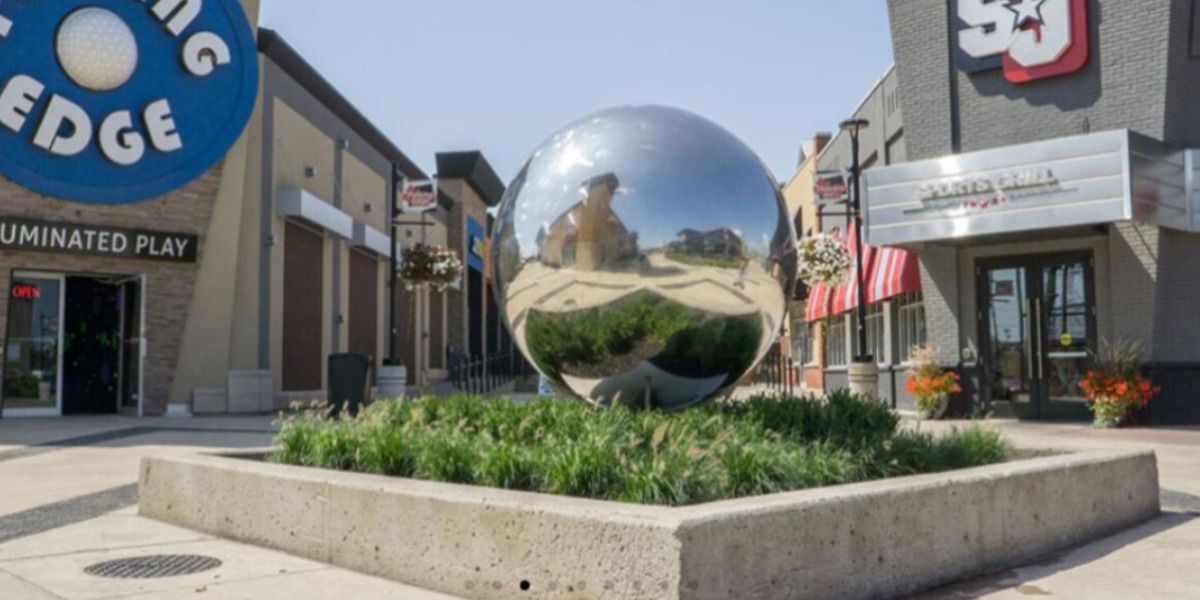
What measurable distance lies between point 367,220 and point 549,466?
1086 inches

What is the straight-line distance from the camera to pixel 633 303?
279 inches

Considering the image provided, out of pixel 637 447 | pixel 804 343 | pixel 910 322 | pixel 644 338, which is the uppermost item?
pixel 910 322

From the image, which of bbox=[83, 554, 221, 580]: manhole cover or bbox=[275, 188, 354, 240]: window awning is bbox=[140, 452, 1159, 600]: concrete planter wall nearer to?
bbox=[83, 554, 221, 580]: manhole cover

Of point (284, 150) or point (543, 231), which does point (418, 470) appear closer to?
point (543, 231)

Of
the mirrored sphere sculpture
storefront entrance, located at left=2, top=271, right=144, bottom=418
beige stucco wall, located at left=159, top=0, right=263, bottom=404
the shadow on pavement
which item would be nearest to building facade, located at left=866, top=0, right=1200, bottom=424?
the shadow on pavement

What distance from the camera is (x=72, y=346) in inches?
833

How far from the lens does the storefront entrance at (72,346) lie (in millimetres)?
19938

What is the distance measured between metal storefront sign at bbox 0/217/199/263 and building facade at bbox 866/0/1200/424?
13.7 m

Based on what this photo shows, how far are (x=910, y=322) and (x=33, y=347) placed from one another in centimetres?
1871

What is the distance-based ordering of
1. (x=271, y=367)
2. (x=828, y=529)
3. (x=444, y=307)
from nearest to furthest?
(x=828, y=529), (x=271, y=367), (x=444, y=307)

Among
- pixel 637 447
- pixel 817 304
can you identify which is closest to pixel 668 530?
pixel 637 447

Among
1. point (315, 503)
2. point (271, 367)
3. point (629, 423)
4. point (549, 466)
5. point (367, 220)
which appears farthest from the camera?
point (367, 220)

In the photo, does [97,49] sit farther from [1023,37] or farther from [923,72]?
[1023,37]

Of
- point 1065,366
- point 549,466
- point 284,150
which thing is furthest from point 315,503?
point 284,150
